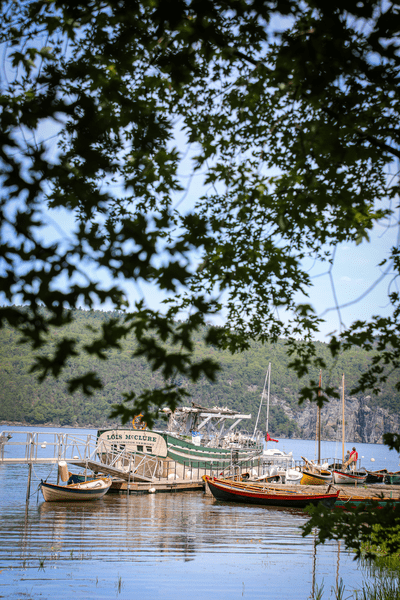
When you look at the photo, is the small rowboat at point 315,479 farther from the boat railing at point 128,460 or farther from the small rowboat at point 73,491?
the small rowboat at point 73,491

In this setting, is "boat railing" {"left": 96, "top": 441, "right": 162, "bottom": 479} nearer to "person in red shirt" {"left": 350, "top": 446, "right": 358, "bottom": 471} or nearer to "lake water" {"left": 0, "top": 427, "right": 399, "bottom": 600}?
"lake water" {"left": 0, "top": 427, "right": 399, "bottom": 600}

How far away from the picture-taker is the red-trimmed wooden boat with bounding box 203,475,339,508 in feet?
77.7

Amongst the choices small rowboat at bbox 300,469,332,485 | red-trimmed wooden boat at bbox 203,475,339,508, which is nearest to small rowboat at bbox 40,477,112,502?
red-trimmed wooden boat at bbox 203,475,339,508

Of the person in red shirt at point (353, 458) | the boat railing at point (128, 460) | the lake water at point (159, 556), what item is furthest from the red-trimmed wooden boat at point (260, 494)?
the person in red shirt at point (353, 458)

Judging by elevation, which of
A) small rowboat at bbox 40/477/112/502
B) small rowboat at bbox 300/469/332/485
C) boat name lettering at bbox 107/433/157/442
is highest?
boat name lettering at bbox 107/433/157/442

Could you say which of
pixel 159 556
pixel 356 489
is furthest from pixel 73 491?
pixel 356 489

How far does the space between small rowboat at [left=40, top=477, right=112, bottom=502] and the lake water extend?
720mm

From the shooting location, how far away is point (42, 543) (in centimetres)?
1378

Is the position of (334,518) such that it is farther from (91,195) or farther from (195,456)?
(195,456)

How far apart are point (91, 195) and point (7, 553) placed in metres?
Answer: 12.4

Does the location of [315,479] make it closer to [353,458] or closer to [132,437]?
[353,458]

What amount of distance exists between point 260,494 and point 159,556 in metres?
12.4

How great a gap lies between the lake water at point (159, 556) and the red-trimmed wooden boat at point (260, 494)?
6.44 ft

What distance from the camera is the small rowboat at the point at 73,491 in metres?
22.2
